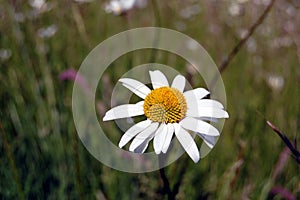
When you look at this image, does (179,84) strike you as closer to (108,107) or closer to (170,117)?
(170,117)

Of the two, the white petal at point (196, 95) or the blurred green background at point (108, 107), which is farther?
the blurred green background at point (108, 107)

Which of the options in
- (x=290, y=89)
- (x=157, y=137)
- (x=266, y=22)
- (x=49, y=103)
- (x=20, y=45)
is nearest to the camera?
(x=157, y=137)

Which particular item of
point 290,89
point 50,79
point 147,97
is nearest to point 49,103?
point 50,79

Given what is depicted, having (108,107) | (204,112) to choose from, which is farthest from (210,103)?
(108,107)

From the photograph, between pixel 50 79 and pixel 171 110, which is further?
pixel 50 79

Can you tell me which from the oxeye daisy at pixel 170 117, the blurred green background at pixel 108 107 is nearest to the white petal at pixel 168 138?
the oxeye daisy at pixel 170 117

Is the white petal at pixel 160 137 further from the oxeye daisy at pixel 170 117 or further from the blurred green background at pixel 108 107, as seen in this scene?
the blurred green background at pixel 108 107

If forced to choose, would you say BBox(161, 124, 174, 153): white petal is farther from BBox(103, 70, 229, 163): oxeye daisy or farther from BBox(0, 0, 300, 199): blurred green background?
BBox(0, 0, 300, 199): blurred green background

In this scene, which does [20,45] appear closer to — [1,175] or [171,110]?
[1,175]
